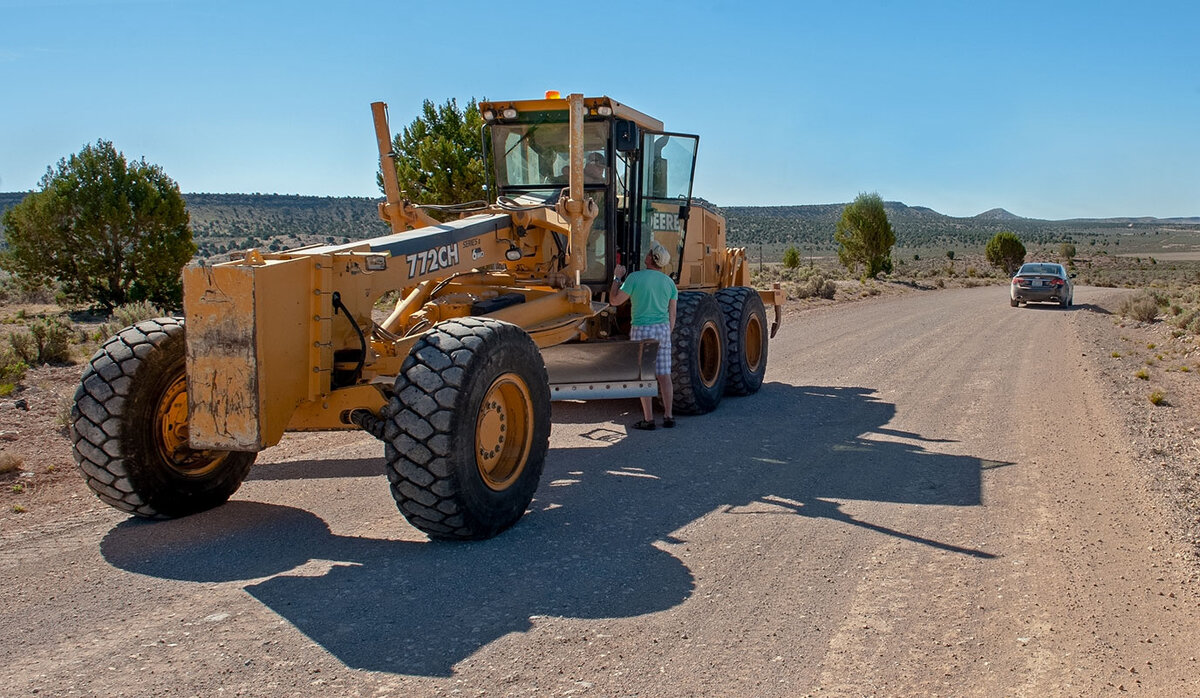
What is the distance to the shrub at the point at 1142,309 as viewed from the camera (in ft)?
77.5

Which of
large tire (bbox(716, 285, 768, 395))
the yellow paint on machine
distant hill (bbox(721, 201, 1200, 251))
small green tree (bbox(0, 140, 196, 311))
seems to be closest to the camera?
the yellow paint on machine

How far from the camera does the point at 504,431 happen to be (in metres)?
6.43

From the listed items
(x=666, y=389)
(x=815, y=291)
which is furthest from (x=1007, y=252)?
(x=666, y=389)

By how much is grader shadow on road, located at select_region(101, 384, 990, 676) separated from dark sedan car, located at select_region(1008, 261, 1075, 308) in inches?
869

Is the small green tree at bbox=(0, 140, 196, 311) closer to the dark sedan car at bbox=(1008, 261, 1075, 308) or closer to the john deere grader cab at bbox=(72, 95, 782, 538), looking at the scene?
the john deere grader cab at bbox=(72, 95, 782, 538)

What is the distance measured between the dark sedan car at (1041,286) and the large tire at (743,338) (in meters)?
18.9

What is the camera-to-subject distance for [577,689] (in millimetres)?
4043

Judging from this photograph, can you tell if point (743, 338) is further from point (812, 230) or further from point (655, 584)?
point (812, 230)

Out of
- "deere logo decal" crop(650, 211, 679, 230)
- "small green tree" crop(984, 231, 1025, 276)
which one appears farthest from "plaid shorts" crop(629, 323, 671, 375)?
"small green tree" crop(984, 231, 1025, 276)

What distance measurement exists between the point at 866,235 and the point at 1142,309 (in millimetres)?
31237

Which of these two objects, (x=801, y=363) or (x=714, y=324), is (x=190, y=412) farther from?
(x=801, y=363)

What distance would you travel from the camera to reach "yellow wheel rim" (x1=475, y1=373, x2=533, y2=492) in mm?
6133

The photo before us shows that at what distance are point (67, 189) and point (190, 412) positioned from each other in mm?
23230

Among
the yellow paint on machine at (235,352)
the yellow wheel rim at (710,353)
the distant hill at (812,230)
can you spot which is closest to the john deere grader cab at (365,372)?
the yellow paint on machine at (235,352)
